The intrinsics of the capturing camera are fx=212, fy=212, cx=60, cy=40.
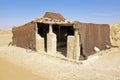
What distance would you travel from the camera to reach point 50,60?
1454cm

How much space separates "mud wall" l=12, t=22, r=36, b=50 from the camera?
59.7ft

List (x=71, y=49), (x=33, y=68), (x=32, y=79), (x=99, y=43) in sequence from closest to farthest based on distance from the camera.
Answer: (x=32, y=79) → (x=33, y=68) → (x=71, y=49) → (x=99, y=43)

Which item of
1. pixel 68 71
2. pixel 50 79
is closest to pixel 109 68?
pixel 68 71

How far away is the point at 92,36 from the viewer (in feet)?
55.1

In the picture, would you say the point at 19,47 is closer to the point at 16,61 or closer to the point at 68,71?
the point at 16,61

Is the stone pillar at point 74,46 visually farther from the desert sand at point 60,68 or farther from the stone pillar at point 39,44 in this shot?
the stone pillar at point 39,44

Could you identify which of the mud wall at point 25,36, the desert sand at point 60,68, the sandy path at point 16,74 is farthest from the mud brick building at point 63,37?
the sandy path at point 16,74

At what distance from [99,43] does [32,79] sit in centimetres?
925

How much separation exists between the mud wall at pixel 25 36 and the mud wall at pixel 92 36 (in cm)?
467

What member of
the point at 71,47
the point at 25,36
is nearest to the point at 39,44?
the point at 25,36

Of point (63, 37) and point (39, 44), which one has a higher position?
point (63, 37)

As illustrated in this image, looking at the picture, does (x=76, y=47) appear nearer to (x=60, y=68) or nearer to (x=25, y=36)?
(x=60, y=68)

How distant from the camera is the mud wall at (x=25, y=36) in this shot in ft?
59.7

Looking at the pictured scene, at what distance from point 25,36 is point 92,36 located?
6330 millimetres
